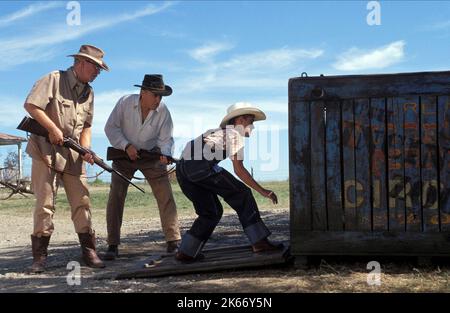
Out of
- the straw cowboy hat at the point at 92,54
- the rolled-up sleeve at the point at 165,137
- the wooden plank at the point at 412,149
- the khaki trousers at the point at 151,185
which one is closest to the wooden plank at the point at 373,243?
the wooden plank at the point at 412,149

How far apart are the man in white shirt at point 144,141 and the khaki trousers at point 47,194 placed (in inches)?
20.4

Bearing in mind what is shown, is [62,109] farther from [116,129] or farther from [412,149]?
[412,149]

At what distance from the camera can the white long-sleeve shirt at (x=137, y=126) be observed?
20.5 feet

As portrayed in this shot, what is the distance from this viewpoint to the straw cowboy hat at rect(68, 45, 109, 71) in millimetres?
5789

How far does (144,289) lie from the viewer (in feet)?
15.0

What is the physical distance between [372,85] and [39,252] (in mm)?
3625

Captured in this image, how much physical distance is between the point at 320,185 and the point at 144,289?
1.79 metres

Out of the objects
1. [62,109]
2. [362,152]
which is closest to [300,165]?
[362,152]

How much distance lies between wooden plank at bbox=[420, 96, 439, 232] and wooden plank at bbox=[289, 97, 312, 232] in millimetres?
996

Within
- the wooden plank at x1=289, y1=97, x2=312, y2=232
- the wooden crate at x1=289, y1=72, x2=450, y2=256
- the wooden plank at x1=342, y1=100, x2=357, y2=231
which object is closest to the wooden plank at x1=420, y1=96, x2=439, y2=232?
the wooden crate at x1=289, y1=72, x2=450, y2=256

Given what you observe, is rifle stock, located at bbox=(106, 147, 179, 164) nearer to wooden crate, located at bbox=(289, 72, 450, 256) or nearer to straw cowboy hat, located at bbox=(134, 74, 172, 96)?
straw cowboy hat, located at bbox=(134, 74, 172, 96)

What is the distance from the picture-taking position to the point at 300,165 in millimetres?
5113
